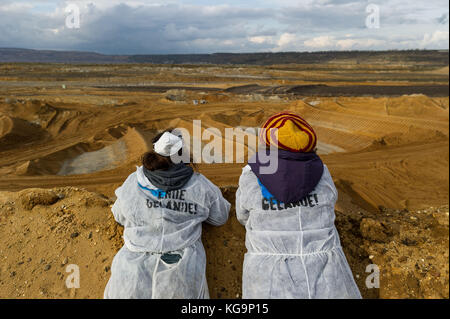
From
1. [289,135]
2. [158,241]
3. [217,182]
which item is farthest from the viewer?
[217,182]

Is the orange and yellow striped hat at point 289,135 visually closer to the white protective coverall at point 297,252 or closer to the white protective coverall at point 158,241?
the white protective coverall at point 297,252

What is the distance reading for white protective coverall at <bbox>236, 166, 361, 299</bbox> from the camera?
1.76 meters

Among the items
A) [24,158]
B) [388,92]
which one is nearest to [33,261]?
[24,158]

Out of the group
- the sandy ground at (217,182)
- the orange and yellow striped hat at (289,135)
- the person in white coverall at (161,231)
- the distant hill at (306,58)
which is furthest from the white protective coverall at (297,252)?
the distant hill at (306,58)

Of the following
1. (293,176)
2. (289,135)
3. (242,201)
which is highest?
(289,135)

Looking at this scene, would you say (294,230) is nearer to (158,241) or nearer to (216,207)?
(216,207)

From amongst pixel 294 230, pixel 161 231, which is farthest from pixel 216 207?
pixel 294 230

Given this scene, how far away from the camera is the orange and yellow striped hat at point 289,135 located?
5.97 feet

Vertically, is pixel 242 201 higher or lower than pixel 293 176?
lower

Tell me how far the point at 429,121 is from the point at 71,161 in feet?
43.5

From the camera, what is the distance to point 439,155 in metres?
8.05

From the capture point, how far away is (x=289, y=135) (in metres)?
1.81

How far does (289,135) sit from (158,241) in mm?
1257

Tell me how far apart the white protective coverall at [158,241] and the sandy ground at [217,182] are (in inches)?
23.5
